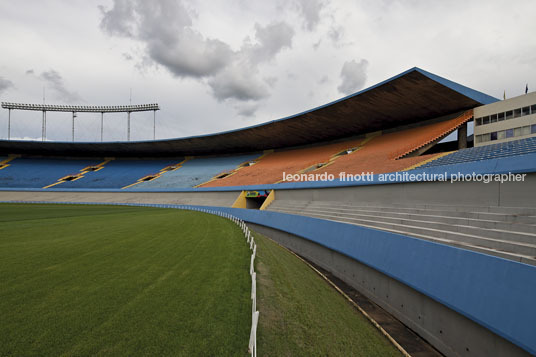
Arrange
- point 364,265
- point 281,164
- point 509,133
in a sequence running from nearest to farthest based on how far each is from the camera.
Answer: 1. point 364,265
2. point 509,133
3. point 281,164

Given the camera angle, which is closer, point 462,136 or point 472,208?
point 472,208

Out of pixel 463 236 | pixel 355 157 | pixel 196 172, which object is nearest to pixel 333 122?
pixel 355 157

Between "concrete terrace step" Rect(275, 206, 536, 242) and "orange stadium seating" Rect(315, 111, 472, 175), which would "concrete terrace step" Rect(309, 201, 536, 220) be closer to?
"concrete terrace step" Rect(275, 206, 536, 242)

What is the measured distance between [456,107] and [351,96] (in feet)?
26.4

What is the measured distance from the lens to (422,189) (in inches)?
400

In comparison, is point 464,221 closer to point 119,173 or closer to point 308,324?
point 308,324

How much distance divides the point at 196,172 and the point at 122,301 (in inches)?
1407

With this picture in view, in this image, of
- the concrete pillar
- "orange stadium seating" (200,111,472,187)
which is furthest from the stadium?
the concrete pillar

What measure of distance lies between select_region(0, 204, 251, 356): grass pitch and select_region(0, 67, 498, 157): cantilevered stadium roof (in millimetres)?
17754

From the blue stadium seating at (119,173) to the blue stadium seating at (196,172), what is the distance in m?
3.71

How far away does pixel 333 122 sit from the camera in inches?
1073

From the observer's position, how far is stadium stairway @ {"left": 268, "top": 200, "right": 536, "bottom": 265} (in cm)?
508

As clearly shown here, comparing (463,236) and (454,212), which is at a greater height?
(454,212)

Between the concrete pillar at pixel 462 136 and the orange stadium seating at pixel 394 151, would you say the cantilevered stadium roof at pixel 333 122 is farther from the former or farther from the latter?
the concrete pillar at pixel 462 136
